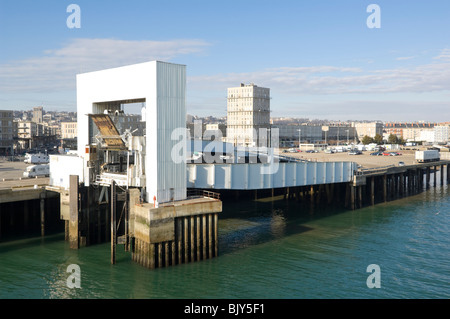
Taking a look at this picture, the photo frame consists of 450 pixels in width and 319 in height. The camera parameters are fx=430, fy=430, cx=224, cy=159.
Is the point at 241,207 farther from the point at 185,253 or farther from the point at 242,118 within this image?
the point at 242,118

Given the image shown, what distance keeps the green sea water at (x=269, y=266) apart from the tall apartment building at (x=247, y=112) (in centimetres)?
10572

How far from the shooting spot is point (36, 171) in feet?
163

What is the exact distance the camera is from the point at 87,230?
3397 centimetres

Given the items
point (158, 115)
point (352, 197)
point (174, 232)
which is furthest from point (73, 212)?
point (352, 197)

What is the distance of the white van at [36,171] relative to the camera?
49188 mm

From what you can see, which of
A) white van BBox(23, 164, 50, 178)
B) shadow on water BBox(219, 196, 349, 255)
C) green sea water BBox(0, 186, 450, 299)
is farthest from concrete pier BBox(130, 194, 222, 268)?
white van BBox(23, 164, 50, 178)

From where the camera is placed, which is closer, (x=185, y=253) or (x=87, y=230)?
(x=185, y=253)

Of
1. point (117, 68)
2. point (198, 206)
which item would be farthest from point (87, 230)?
point (117, 68)

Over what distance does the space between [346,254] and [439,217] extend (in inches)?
831

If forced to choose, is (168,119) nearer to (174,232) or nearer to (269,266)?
(174,232)

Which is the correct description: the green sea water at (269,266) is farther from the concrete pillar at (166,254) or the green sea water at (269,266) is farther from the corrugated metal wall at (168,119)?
the corrugated metal wall at (168,119)

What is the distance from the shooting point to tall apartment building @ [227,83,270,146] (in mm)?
148375

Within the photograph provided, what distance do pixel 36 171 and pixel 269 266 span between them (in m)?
32.4

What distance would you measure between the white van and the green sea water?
15.2 metres
